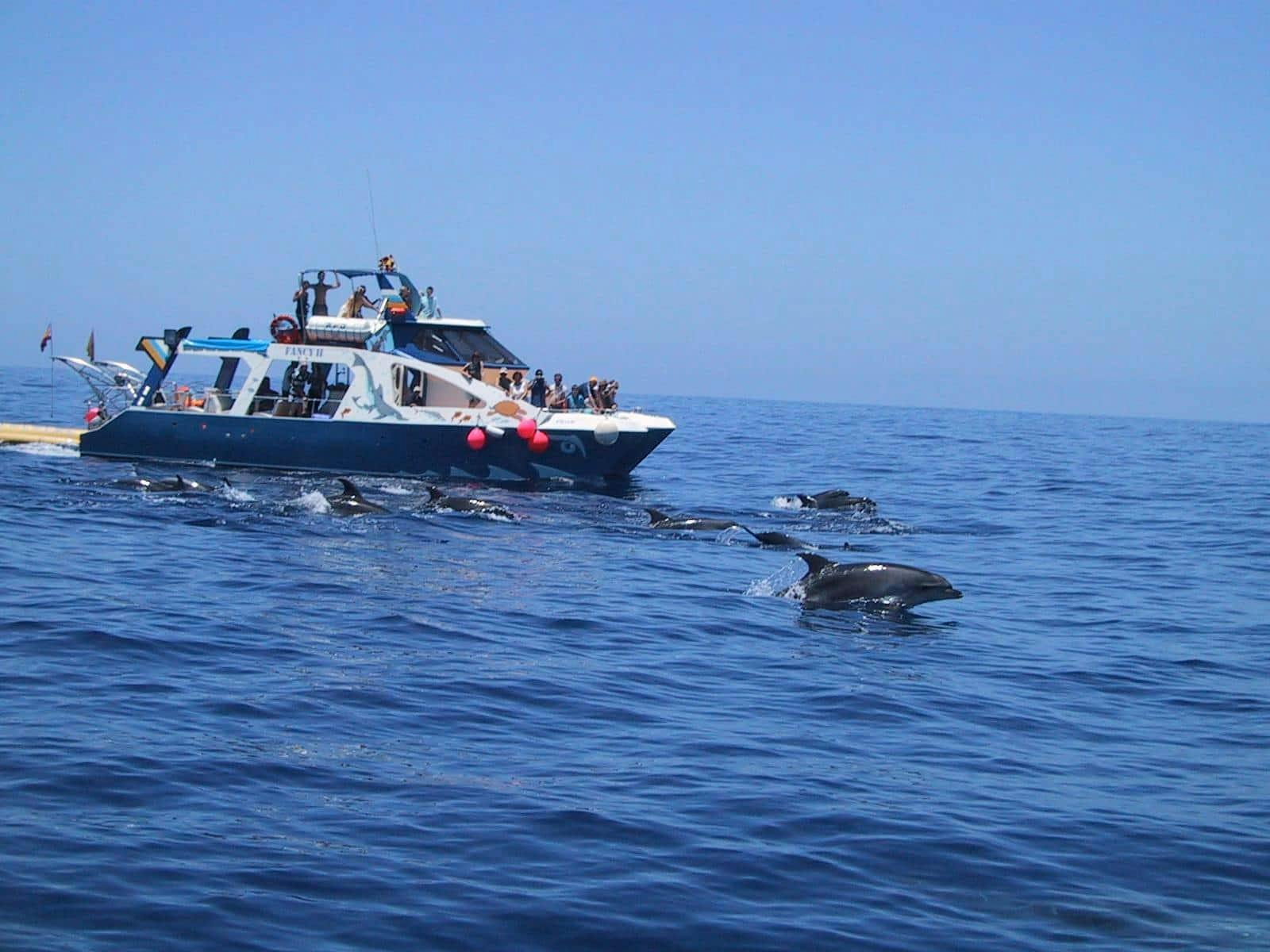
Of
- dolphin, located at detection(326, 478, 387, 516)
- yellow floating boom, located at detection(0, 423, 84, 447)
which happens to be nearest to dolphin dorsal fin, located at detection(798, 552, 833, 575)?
dolphin, located at detection(326, 478, 387, 516)

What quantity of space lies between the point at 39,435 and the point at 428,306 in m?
10.3

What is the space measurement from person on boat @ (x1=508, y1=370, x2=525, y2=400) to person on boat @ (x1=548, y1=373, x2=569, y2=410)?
59cm

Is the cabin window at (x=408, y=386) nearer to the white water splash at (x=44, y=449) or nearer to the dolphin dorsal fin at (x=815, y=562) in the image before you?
the white water splash at (x=44, y=449)

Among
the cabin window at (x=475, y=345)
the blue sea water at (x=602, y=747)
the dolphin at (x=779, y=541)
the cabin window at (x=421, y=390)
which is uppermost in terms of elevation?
the cabin window at (x=475, y=345)

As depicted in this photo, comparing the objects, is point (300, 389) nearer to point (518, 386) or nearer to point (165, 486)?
point (518, 386)

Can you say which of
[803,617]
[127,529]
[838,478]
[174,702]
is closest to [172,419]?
[127,529]

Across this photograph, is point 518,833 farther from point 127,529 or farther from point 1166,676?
point 127,529

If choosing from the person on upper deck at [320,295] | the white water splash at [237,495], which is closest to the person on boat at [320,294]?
the person on upper deck at [320,295]

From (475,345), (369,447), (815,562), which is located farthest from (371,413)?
(815,562)

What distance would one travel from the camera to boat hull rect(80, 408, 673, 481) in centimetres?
2758

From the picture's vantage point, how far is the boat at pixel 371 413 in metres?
27.6

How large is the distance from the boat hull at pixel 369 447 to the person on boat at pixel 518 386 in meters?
1.04

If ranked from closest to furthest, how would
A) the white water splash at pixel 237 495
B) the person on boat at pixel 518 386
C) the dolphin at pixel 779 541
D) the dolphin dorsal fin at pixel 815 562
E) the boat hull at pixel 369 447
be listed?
the dolphin dorsal fin at pixel 815 562
the dolphin at pixel 779 541
the white water splash at pixel 237 495
the boat hull at pixel 369 447
the person on boat at pixel 518 386

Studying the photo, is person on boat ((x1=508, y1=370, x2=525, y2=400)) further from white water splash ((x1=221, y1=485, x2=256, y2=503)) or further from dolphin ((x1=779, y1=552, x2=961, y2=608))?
dolphin ((x1=779, y1=552, x2=961, y2=608))
